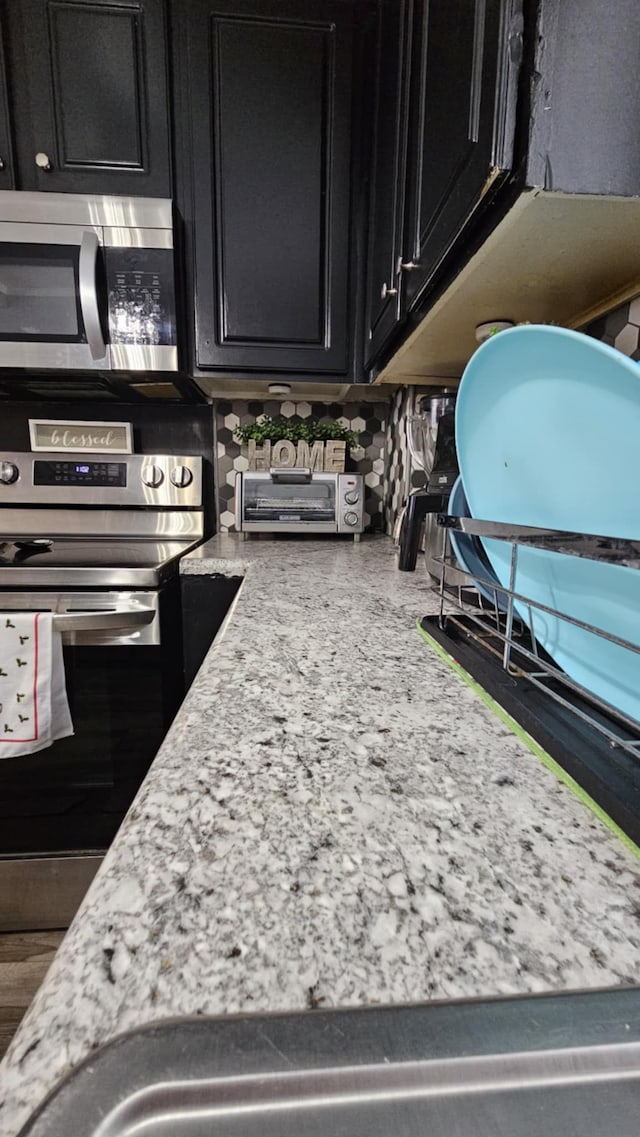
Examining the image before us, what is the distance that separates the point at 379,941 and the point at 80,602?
0.97 meters

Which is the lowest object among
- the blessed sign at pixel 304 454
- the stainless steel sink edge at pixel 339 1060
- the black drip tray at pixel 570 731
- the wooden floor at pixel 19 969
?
the wooden floor at pixel 19 969

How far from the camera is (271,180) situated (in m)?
1.25

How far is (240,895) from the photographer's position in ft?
0.71

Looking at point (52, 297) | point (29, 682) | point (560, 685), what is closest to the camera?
point (560, 685)

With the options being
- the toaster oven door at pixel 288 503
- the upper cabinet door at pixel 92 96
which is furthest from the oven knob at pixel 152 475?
the upper cabinet door at pixel 92 96

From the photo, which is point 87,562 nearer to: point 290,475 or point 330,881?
point 290,475

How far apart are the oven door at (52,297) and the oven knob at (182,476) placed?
36 centimetres

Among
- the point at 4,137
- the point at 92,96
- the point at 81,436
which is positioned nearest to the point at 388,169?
the point at 92,96

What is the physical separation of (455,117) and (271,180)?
84 centimetres

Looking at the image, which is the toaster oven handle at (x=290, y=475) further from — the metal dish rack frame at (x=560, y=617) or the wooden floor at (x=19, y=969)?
the wooden floor at (x=19, y=969)

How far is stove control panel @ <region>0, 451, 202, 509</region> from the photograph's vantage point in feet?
4.85

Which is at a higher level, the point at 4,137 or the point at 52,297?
the point at 4,137

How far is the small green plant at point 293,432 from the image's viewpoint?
1504 millimetres

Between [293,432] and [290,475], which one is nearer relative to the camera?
[290,475]
